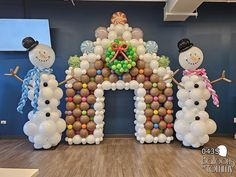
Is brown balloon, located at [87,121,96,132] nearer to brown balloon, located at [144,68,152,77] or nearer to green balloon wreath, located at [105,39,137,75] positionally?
green balloon wreath, located at [105,39,137,75]

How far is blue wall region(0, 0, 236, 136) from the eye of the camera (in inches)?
206

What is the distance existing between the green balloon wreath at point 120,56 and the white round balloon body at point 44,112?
3.84 feet

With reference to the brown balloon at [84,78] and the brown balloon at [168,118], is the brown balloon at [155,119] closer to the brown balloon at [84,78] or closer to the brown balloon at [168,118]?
the brown balloon at [168,118]

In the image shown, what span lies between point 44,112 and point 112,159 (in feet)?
5.20

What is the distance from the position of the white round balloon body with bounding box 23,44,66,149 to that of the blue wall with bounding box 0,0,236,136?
95 cm

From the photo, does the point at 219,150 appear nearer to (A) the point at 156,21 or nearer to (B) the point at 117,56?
(B) the point at 117,56

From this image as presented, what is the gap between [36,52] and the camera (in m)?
4.18

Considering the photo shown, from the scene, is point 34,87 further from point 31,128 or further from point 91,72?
point 91,72

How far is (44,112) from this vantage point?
167 inches

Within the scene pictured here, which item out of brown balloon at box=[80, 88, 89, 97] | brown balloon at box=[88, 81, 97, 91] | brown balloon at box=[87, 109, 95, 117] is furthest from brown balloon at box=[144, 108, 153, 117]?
brown balloon at box=[80, 88, 89, 97]

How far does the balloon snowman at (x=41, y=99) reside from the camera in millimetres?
4156

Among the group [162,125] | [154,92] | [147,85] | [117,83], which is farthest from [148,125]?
[117,83]

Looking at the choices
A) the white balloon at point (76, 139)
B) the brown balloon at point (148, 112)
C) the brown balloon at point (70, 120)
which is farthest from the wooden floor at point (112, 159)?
the brown balloon at point (148, 112)

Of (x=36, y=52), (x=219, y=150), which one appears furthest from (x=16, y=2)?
(x=219, y=150)
